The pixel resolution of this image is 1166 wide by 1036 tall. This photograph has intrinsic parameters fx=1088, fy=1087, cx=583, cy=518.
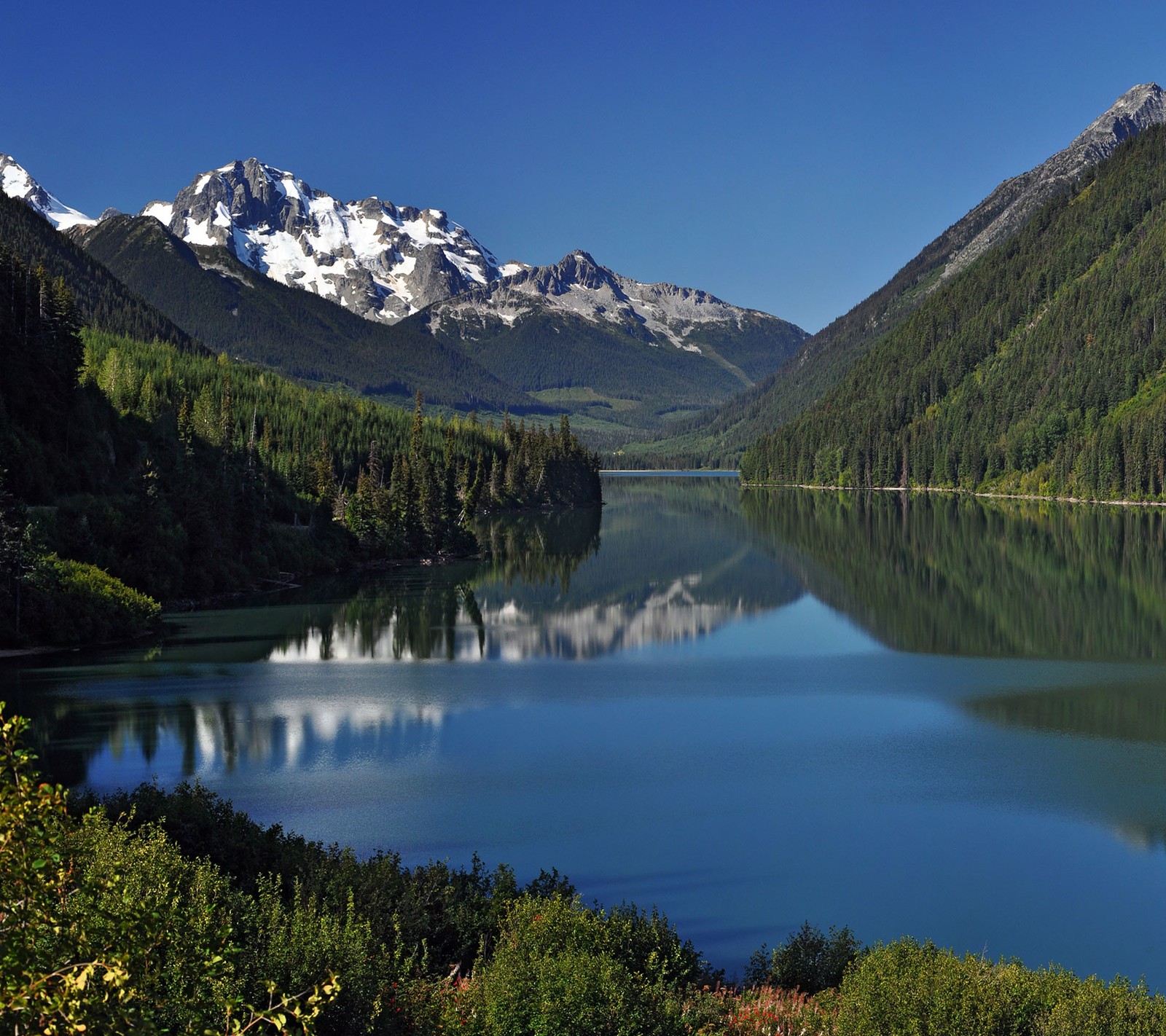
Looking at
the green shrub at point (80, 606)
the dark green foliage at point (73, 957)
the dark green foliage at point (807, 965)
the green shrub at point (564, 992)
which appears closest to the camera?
the dark green foliage at point (73, 957)

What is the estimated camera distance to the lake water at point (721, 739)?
1082 inches

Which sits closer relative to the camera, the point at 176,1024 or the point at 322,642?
the point at 176,1024

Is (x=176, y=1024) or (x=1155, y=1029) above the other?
(x=176, y=1024)

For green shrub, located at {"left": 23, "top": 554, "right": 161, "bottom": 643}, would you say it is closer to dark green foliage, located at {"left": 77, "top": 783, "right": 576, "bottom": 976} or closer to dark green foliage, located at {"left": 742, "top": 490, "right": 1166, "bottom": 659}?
dark green foliage, located at {"left": 77, "top": 783, "right": 576, "bottom": 976}

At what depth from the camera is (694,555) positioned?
376ft

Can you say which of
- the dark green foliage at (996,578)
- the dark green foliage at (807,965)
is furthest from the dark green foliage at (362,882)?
the dark green foliage at (996,578)

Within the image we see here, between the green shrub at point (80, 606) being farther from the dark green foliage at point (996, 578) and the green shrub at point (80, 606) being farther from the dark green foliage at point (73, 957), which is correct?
the dark green foliage at point (73, 957)

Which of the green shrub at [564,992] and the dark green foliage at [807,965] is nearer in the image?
the green shrub at [564,992]

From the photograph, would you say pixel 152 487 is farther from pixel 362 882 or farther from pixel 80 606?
pixel 362 882

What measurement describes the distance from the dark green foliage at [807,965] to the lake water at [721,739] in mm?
1488

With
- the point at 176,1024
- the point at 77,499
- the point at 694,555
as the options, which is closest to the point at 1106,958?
the point at 176,1024

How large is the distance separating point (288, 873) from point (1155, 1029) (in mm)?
16517

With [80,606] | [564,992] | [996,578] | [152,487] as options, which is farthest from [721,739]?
[996,578]

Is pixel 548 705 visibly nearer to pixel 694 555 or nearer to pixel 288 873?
pixel 288 873
